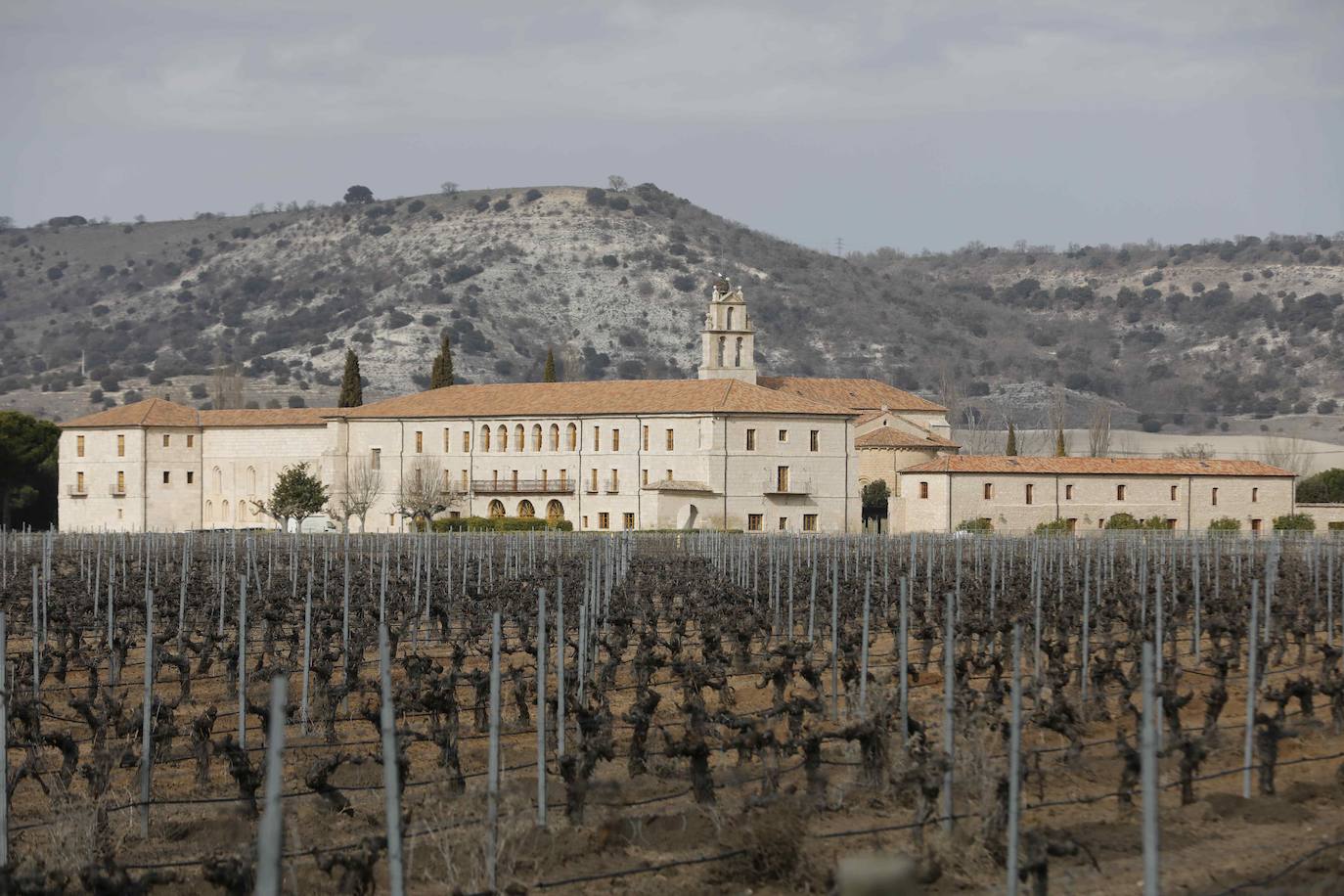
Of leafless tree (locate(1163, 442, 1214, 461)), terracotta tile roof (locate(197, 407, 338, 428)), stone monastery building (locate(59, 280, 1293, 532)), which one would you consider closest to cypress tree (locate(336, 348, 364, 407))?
terracotta tile roof (locate(197, 407, 338, 428))

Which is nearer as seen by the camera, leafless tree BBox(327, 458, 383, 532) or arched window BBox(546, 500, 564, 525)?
arched window BBox(546, 500, 564, 525)

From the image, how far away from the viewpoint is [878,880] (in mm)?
5363

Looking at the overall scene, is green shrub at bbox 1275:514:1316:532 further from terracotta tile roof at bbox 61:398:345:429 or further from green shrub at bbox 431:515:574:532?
Answer: terracotta tile roof at bbox 61:398:345:429

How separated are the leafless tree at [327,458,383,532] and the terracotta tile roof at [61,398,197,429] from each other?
8.57 m

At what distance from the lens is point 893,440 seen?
78.8 meters

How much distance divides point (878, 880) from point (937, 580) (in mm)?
33461

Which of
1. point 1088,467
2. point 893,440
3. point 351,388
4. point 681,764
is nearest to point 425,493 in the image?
point 351,388

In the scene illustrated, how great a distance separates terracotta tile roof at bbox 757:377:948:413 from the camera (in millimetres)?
87562

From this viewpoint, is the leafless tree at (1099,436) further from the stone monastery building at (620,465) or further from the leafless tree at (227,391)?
the leafless tree at (227,391)

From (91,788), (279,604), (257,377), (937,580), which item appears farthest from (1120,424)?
(91,788)

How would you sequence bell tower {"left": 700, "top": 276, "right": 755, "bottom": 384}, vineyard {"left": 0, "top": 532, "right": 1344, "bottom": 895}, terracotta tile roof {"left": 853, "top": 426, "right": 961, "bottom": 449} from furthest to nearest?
bell tower {"left": 700, "top": 276, "right": 755, "bottom": 384}, terracotta tile roof {"left": 853, "top": 426, "right": 961, "bottom": 449}, vineyard {"left": 0, "top": 532, "right": 1344, "bottom": 895}

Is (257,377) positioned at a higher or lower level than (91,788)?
higher

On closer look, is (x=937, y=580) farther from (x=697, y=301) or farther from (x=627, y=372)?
(x=697, y=301)

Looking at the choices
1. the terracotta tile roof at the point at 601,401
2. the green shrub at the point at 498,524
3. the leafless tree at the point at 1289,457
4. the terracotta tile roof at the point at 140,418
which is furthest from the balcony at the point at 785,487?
the leafless tree at the point at 1289,457
